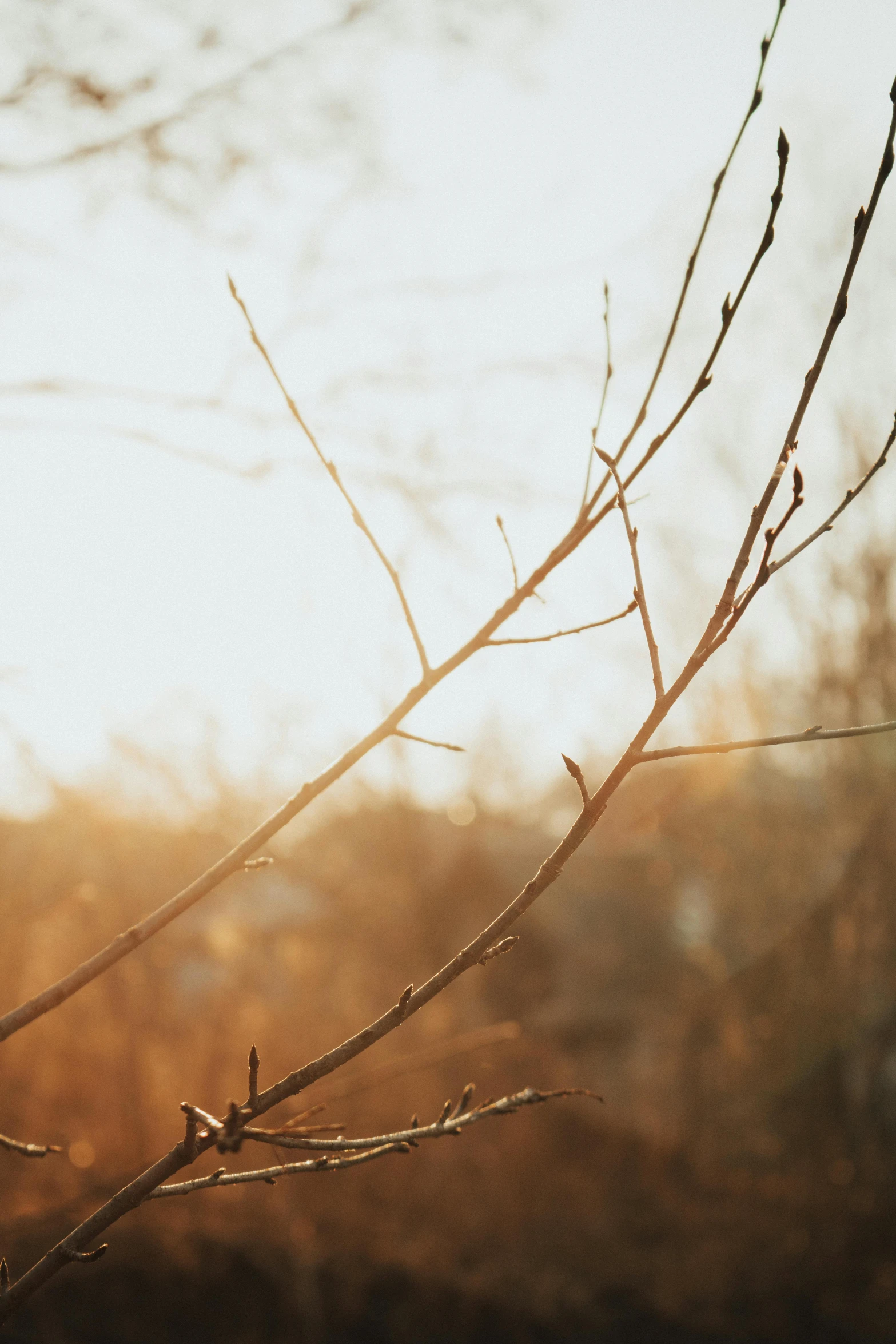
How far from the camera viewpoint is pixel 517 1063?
6.95 meters

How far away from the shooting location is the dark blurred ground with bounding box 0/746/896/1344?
5.14 metres

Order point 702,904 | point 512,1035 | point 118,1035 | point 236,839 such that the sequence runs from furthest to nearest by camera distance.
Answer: point 702,904 → point 118,1035 → point 236,839 → point 512,1035

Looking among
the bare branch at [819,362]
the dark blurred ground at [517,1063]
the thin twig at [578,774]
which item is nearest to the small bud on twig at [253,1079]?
the thin twig at [578,774]

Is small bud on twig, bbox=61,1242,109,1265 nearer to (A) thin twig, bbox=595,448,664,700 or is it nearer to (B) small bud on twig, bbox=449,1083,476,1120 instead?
(B) small bud on twig, bbox=449,1083,476,1120

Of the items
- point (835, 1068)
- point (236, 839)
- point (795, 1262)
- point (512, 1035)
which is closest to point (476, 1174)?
point (795, 1262)

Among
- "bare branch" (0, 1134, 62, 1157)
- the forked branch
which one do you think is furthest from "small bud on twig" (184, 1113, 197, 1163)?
"bare branch" (0, 1134, 62, 1157)

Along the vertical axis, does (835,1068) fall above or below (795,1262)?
above

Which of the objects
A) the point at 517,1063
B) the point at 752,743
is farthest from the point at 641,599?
the point at 517,1063

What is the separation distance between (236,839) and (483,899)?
11.2 feet

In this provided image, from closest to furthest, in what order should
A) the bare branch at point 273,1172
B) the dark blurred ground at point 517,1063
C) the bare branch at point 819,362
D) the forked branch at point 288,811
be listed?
the bare branch at point 819,362 < the bare branch at point 273,1172 < the forked branch at point 288,811 < the dark blurred ground at point 517,1063

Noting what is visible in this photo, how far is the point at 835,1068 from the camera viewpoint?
6555 mm

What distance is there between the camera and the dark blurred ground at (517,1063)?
5.14 metres

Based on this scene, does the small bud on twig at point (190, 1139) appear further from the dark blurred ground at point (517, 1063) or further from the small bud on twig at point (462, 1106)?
the dark blurred ground at point (517, 1063)

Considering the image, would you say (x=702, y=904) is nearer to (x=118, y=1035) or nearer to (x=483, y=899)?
(x=483, y=899)
